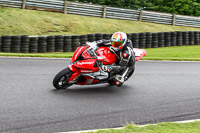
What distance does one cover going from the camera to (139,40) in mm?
19781

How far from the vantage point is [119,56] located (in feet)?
25.8

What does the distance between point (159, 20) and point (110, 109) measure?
22.8m

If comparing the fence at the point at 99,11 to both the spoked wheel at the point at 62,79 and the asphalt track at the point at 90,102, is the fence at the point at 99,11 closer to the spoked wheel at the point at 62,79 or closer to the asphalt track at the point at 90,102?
the asphalt track at the point at 90,102

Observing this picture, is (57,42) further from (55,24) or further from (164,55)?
(55,24)

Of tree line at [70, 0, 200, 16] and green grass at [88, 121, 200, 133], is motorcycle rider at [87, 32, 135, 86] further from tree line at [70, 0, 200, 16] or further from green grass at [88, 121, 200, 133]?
tree line at [70, 0, 200, 16]

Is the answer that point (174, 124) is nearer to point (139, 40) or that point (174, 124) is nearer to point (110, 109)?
point (110, 109)

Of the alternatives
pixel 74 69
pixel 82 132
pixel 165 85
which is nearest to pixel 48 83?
pixel 74 69

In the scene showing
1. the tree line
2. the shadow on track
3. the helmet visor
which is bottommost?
the shadow on track

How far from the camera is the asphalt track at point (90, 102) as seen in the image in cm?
541

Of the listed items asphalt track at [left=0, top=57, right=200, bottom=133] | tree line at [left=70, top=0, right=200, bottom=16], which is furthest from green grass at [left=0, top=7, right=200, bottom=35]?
asphalt track at [left=0, top=57, right=200, bottom=133]

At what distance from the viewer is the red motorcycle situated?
7.26 metres

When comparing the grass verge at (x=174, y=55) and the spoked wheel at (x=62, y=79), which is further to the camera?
the grass verge at (x=174, y=55)

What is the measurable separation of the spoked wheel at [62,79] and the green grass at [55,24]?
531 inches

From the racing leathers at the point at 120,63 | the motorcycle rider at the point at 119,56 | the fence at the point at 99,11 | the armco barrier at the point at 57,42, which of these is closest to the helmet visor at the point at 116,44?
the motorcycle rider at the point at 119,56
